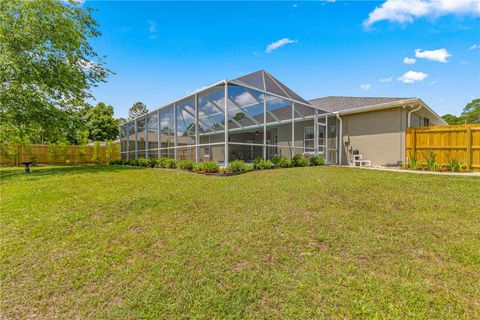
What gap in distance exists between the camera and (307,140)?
13.2 m

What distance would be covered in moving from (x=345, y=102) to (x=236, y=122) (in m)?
7.03

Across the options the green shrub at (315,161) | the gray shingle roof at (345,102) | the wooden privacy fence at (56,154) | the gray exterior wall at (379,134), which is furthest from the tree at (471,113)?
the wooden privacy fence at (56,154)

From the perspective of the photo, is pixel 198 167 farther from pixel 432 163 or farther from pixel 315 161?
pixel 432 163

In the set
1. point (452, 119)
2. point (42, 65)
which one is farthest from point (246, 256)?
point (452, 119)

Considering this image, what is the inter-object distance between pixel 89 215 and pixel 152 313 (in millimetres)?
2931

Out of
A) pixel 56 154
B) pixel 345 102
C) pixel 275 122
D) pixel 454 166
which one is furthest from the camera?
pixel 56 154

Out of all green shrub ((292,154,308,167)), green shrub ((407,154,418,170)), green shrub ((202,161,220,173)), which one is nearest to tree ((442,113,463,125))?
green shrub ((407,154,418,170))

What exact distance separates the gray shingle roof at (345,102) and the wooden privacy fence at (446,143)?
2.73 metres

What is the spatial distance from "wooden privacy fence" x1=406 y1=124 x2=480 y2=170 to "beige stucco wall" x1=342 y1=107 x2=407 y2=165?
1.42 ft

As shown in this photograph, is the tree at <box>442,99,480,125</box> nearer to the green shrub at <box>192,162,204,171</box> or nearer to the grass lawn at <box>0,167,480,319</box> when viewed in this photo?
the green shrub at <box>192,162,204,171</box>

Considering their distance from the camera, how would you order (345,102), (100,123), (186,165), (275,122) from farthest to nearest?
(100,123)
(345,102)
(275,122)
(186,165)

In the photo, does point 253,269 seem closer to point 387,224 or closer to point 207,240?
point 207,240

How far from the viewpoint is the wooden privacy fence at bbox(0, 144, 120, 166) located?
1591cm

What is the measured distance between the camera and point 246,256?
251cm
